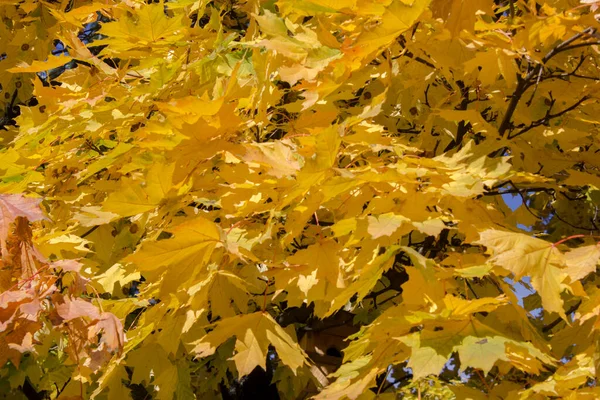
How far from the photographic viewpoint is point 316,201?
165 centimetres

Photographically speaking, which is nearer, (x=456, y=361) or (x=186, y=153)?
(x=186, y=153)

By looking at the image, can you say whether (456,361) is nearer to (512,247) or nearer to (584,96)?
(584,96)

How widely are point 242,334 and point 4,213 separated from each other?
2.44ft

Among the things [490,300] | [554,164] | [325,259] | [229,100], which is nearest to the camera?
[490,300]

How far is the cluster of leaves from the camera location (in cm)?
150

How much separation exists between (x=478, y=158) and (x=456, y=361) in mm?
2471

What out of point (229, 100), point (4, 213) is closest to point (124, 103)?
point (229, 100)

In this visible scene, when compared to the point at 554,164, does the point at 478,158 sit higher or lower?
higher

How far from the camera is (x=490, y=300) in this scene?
1.37 m

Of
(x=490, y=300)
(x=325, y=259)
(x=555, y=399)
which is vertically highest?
(x=490, y=300)

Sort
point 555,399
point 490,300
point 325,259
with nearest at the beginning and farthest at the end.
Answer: point 490,300
point 555,399
point 325,259

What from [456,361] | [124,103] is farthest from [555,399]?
[456,361]

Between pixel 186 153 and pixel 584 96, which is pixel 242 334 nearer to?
pixel 186 153

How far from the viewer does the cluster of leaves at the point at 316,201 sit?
1503 mm
